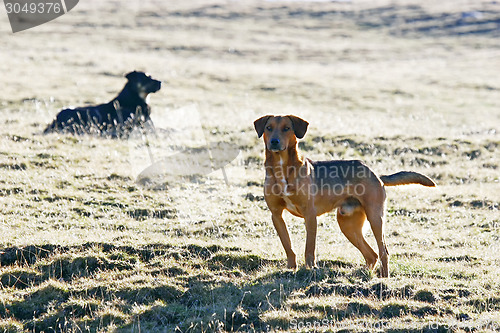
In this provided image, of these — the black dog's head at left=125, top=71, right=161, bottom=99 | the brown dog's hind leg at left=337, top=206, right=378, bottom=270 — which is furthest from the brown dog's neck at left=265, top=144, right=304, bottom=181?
the black dog's head at left=125, top=71, right=161, bottom=99

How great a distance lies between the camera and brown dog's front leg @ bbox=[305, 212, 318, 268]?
8.33 m

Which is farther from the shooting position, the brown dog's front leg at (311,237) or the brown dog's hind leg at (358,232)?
the brown dog's hind leg at (358,232)

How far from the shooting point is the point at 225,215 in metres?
11.5

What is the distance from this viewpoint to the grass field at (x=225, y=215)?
7473mm

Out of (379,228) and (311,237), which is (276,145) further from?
(379,228)

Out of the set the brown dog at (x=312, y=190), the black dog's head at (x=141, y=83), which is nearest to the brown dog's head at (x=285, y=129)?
the brown dog at (x=312, y=190)

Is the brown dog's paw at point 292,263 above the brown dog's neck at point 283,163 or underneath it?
underneath

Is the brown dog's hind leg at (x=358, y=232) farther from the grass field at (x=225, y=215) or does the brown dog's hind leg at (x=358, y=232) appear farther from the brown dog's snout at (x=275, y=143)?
the brown dog's snout at (x=275, y=143)

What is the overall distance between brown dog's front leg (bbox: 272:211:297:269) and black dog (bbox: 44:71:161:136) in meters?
9.32

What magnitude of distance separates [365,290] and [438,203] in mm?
5800

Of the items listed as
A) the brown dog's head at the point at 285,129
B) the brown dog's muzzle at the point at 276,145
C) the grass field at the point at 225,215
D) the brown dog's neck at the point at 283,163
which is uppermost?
the brown dog's head at the point at 285,129

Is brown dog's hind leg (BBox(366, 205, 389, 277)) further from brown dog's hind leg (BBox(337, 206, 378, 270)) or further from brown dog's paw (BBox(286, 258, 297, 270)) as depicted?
brown dog's paw (BBox(286, 258, 297, 270))

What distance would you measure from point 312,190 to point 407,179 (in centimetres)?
174

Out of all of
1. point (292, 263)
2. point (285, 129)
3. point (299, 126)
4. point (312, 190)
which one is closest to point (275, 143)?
point (285, 129)
